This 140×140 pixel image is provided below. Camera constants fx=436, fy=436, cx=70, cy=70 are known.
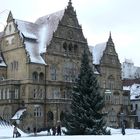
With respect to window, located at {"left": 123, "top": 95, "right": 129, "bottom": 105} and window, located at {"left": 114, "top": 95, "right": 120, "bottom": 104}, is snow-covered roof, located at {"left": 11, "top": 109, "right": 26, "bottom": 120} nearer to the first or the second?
window, located at {"left": 114, "top": 95, "right": 120, "bottom": 104}

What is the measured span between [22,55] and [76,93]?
31.4m

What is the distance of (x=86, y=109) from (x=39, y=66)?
102ft

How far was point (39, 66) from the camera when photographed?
8019 centimetres

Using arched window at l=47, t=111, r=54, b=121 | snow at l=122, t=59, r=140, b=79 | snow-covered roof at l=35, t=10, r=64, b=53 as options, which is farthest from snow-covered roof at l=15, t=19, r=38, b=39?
snow at l=122, t=59, r=140, b=79

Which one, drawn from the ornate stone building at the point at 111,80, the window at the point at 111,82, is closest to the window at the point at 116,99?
the ornate stone building at the point at 111,80

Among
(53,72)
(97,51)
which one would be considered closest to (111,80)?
(97,51)

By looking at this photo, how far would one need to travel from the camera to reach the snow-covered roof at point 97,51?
97188 millimetres

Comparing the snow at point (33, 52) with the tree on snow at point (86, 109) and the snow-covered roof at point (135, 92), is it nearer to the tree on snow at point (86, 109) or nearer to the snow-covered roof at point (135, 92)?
the tree on snow at point (86, 109)

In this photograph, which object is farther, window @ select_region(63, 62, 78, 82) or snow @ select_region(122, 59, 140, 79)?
snow @ select_region(122, 59, 140, 79)

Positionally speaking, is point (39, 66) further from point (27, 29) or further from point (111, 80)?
point (111, 80)

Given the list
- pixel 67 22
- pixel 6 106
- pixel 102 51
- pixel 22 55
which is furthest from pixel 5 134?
pixel 102 51

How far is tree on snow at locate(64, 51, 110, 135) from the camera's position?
49.2m

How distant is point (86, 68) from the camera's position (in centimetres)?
5228

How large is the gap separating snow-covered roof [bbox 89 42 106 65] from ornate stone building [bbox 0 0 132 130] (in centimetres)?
820
